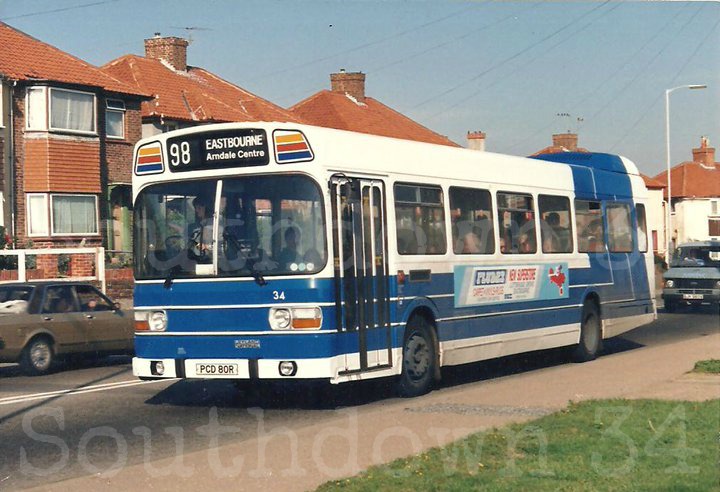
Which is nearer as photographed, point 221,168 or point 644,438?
point 644,438

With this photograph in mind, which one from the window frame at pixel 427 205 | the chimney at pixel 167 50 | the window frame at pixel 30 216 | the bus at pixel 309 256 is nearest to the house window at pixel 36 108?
the window frame at pixel 30 216

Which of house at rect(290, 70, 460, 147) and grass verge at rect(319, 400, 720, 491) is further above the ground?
house at rect(290, 70, 460, 147)

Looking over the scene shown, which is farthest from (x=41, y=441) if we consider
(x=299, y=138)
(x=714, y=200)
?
(x=714, y=200)

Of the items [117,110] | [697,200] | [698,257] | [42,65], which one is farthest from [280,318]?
[697,200]

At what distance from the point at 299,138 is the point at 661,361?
774 cm

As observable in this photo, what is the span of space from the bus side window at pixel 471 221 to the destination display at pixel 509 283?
0.29m

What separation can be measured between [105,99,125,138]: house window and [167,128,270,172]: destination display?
29488 mm

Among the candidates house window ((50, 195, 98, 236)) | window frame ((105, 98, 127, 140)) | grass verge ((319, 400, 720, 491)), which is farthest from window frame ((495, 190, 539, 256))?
window frame ((105, 98, 127, 140))

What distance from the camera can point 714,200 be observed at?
337 ft

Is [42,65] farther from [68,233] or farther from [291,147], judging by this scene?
[291,147]

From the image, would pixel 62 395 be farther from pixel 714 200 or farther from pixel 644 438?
pixel 714 200

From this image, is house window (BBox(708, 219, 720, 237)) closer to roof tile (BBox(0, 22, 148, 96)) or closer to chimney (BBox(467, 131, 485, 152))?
chimney (BBox(467, 131, 485, 152))

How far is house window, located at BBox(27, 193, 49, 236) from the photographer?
3953 centimetres

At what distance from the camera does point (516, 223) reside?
58.9 feet
